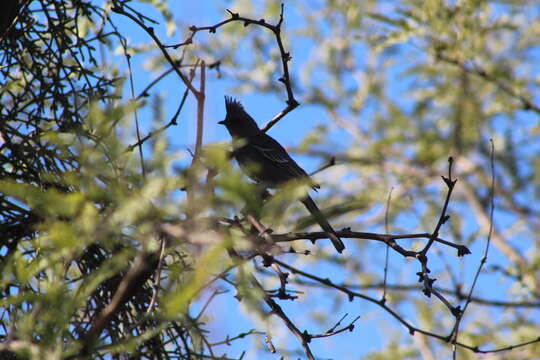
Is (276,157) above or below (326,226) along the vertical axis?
above

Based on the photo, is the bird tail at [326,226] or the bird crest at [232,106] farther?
the bird crest at [232,106]

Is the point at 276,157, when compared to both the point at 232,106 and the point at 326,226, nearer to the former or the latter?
the point at 232,106

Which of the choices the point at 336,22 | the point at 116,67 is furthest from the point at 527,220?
the point at 116,67

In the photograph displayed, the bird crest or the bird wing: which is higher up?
the bird crest

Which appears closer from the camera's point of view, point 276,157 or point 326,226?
point 326,226

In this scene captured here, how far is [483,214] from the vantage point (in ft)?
32.3

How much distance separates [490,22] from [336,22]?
399 centimetres

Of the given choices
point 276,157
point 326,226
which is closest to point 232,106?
point 276,157

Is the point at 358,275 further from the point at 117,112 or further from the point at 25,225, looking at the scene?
the point at 117,112

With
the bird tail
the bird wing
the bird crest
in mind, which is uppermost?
the bird crest

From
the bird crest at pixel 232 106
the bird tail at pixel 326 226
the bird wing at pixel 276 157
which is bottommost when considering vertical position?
the bird tail at pixel 326 226

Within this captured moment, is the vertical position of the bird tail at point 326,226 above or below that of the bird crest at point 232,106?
below

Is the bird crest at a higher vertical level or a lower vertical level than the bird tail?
higher

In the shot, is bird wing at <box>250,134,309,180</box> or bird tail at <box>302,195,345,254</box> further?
bird wing at <box>250,134,309,180</box>
